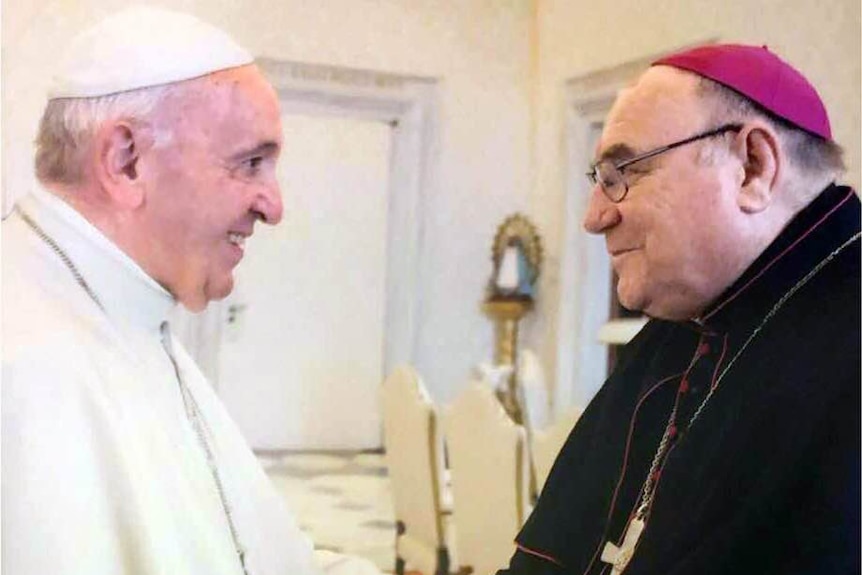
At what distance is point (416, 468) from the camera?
3.79m

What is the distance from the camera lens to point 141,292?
1567mm

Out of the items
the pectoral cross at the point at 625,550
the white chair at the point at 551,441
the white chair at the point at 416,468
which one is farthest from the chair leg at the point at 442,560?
the pectoral cross at the point at 625,550

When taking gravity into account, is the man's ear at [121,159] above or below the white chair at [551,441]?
above

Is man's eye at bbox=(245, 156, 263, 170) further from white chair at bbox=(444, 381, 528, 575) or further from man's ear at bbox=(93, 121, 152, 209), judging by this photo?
white chair at bbox=(444, 381, 528, 575)

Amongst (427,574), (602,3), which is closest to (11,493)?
(427,574)

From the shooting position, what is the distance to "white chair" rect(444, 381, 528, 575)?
2.96 metres

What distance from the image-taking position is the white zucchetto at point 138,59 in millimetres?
1548

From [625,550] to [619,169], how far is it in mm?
536

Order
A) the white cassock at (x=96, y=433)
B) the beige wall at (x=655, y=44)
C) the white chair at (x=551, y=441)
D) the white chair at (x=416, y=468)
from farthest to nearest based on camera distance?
the beige wall at (x=655, y=44) < the white chair at (x=416, y=468) < the white chair at (x=551, y=441) < the white cassock at (x=96, y=433)

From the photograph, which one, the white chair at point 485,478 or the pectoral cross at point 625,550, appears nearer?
the pectoral cross at point 625,550

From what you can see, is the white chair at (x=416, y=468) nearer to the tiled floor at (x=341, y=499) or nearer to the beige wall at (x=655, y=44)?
the tiled floor at (x=341, y=499)

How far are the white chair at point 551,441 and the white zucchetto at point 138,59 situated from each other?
1404mm

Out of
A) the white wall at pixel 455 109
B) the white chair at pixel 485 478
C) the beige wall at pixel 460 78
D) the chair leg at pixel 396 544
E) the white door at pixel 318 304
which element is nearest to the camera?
the white chair at pixel 485 478

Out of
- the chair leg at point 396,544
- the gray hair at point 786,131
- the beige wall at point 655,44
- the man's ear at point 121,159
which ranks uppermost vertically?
the beige wall at point 655,44
